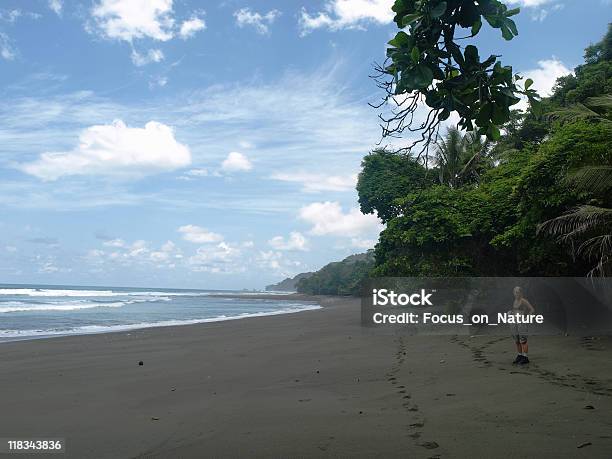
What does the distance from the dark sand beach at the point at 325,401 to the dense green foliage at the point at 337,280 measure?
55790 mm

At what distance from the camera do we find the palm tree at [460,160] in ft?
85.0

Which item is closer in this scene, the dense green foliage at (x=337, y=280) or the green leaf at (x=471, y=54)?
the green leaf at (x=471, y=54)

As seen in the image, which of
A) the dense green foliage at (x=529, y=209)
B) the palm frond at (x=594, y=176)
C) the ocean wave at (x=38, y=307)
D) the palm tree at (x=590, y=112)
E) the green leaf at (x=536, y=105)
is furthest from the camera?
the ocean wave at (x=38, y=307)

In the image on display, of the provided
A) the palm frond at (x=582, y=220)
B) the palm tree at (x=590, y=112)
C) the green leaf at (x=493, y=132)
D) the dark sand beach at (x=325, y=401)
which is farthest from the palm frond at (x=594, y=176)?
the green leaf at (x=493, y=132)

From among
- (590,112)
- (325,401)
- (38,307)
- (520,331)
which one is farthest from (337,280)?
(325,401)

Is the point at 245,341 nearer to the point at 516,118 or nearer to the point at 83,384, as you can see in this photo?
the point at 83,384

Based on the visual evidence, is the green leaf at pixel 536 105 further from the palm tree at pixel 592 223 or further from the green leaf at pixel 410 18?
the palm tree at pixel 592 223

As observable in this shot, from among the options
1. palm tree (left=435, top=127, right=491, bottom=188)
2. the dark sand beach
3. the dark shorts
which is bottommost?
the dark sand beach

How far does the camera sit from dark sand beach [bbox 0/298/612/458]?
4914mm

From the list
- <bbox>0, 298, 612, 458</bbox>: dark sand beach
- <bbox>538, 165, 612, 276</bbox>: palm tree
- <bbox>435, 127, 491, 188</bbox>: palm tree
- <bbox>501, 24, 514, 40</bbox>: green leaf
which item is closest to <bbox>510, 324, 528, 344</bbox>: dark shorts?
<bbox>0, 298, 612, 458</bbox>: dark sand beach

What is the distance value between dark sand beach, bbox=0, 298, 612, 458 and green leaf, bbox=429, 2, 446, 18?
3849 millimetres

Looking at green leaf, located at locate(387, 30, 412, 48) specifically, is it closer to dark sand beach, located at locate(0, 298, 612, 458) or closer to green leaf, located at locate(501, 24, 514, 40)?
green leaf, located at locate(501, 24, 514, 40)

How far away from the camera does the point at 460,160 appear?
86.5 ft

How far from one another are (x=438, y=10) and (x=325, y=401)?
5977 millimetres
